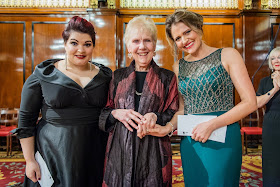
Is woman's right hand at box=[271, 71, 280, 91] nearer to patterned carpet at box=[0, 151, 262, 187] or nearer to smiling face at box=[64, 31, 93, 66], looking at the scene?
patterned carpet at box=[0, 151, 262, 187]

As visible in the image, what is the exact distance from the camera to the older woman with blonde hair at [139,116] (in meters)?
1.32

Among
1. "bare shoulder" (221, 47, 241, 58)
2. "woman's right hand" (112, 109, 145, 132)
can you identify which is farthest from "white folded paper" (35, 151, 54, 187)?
"bare shoulder" (221, 47, 241, 58)

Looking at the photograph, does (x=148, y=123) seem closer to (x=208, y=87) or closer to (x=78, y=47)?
(x=208, y=87)

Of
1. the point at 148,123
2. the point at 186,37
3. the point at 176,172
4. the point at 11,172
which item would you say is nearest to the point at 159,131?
the point at 148,123

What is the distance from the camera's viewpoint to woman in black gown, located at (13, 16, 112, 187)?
1436mm

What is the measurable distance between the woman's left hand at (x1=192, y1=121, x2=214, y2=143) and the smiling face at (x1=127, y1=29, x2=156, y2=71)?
543 millimetres

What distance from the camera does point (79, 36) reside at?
1.47 metres

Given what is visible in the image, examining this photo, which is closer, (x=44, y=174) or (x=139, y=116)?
(x=139, y=116)

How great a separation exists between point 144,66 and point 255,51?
4997mm

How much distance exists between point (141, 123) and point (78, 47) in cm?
69

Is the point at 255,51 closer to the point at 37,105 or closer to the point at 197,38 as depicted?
the point at 197,38

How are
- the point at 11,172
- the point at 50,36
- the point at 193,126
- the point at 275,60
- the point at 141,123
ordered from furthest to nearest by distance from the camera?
1. the point at 50,36
2. the point at 11,172
3. the point at 275,60
4. the point at 193,126
5. the point at 141,123

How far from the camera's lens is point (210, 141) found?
141 centimetres

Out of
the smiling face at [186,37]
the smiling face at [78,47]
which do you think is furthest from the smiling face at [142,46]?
the smiling face at [78,47]
